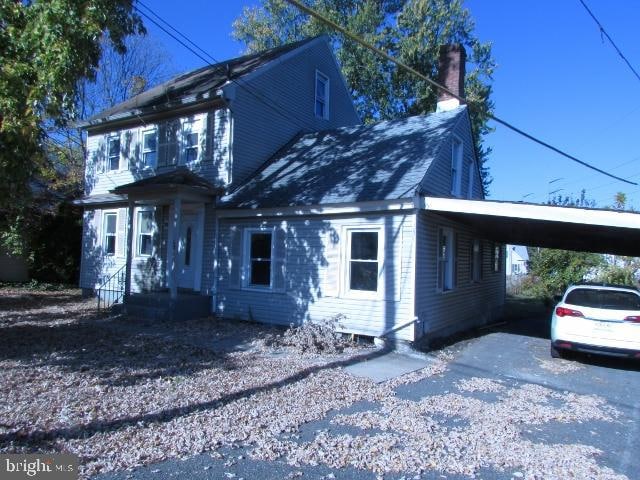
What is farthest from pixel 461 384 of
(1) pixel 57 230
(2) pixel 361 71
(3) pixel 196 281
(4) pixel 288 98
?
(2) pixel 361 71

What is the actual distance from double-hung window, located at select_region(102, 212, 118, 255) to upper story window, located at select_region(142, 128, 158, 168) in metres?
2.48

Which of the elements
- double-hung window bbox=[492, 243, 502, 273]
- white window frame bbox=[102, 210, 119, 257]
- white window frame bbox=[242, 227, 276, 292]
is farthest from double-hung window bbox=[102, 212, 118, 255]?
double-hung window bbox=[492, 243, 502, 273]

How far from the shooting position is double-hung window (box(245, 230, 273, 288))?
13016 millimetres

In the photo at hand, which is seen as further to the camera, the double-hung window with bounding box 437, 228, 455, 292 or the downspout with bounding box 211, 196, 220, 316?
the downspout with bounding box 211, 196, 220, 316

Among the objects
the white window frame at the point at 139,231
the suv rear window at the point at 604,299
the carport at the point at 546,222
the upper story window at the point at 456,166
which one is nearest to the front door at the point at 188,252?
the white window frame at the point at 139,231

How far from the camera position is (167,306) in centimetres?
1276

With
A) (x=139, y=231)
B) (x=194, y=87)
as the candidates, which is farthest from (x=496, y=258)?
(x=139, y=231)

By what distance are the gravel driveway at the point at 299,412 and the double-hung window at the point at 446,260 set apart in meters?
2.55

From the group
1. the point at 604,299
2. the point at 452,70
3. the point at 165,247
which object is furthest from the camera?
the point at 452,70

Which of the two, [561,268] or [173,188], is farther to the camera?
[561,268]

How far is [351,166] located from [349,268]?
3.12 meters

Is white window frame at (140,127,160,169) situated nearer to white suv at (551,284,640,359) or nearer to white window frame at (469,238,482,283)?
white window frame at (469,238,482,283)

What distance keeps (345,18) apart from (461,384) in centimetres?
2835

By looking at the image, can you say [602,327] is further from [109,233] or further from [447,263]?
[109,233]
